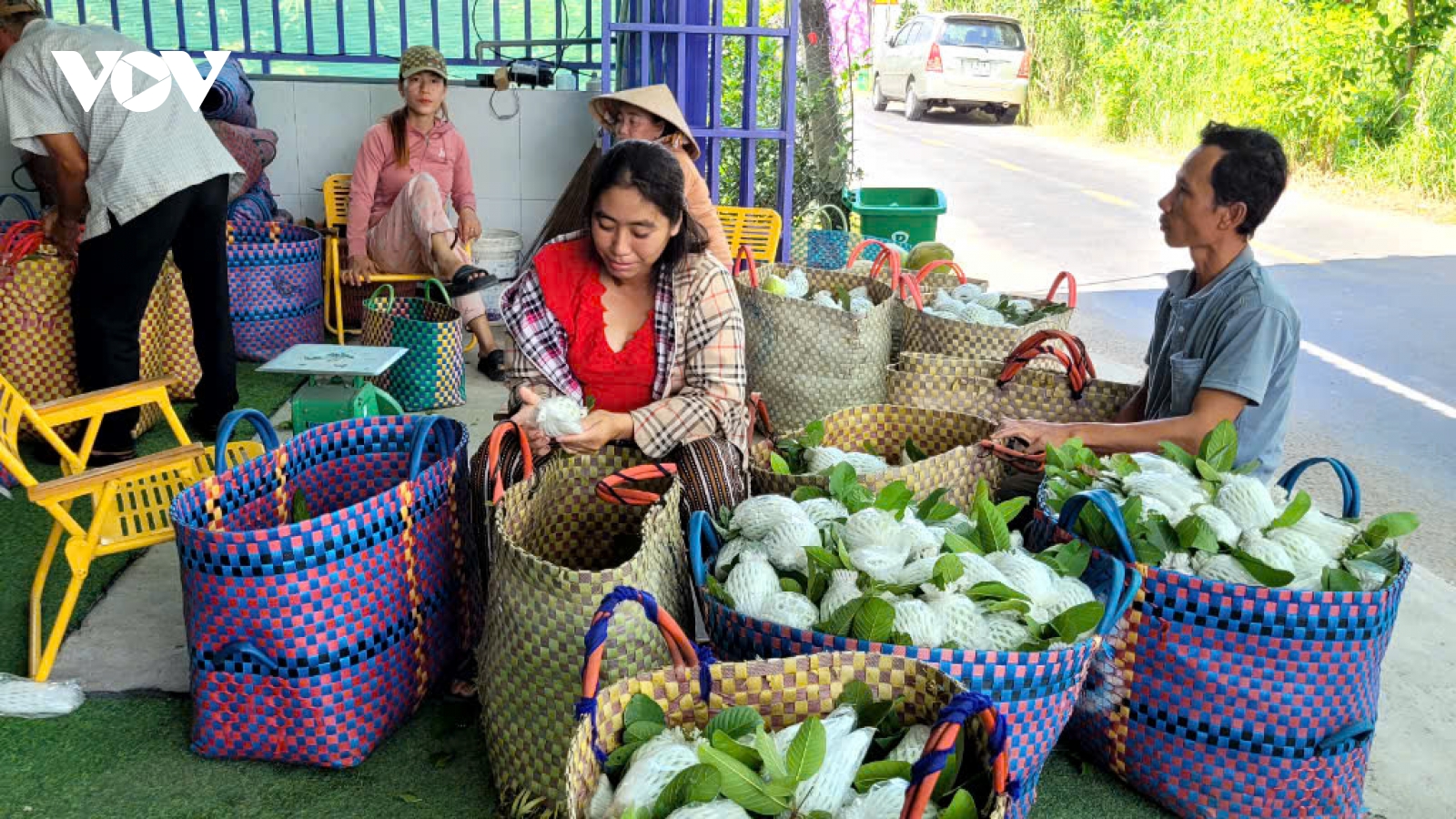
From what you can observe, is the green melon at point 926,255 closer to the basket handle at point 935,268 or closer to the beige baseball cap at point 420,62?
the basket handle at point 935,268

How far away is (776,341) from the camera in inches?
139

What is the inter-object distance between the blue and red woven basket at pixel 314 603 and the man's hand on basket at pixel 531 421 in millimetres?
142

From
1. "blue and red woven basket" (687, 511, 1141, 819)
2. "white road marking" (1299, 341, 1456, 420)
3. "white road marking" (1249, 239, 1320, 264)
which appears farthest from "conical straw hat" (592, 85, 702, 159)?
"white road marking" (1249, 239, 1320, 264)

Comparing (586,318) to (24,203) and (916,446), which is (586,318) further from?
(24,203)

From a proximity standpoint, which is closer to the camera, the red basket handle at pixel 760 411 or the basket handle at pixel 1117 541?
the basket handle at pixel 1117 541

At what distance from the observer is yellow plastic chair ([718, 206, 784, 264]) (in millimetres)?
5023

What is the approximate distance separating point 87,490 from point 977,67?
51.0 ft

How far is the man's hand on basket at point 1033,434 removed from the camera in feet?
8.19

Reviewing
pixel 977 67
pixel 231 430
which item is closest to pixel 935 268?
pixel 231 430

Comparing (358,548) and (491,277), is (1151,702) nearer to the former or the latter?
(358,548)

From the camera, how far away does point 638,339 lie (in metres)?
2.53

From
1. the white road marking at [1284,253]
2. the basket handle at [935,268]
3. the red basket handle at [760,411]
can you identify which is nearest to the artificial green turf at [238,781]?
the red basket handle at [760,411]

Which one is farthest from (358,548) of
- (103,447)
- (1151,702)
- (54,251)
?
(54,251)

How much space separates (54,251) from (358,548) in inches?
107
